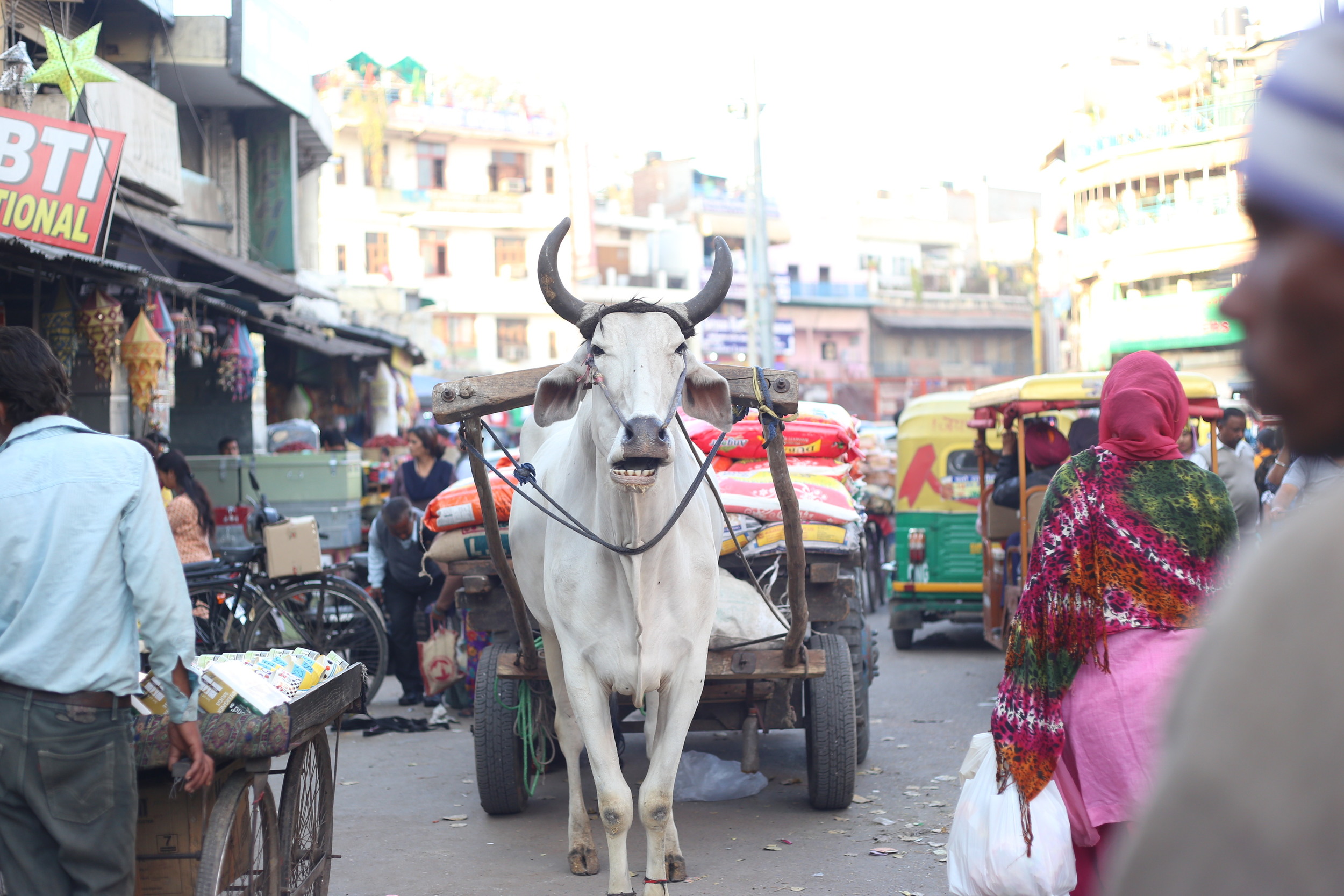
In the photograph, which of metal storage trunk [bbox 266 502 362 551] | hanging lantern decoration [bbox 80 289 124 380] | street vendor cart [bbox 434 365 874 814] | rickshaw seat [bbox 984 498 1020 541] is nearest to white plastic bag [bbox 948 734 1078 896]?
street vendor cart [bbox 434 365 874 814]

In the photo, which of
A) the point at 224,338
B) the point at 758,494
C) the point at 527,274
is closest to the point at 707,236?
the point at 527,274

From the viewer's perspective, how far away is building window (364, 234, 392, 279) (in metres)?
45.9

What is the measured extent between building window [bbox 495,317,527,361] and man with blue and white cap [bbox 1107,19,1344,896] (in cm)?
4658

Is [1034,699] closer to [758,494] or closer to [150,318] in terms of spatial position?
[758,494]

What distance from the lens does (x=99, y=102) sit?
1198 cm

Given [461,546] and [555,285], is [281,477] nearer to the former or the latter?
[461,546]

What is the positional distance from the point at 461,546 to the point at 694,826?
84.6 inches

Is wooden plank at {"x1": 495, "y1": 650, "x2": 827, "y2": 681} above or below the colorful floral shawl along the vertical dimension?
below

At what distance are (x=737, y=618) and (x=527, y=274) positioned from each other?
43.0 meters

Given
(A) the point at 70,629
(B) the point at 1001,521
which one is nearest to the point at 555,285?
(A) the point at 70,629

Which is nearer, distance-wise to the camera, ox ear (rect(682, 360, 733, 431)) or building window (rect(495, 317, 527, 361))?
ox ear (rect(682, 360, 733, 431))

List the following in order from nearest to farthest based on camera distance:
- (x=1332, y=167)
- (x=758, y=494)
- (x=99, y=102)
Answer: (x=1332, y=167), (x=758, y=494), (x=99, y=102)

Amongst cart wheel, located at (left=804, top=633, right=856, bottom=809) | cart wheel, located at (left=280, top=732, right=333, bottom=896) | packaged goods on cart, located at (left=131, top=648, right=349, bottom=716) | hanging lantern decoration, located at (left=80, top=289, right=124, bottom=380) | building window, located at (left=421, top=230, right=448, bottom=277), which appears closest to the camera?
packaged goods on cart, located at (left=131, top=648, right=349, bottom=716)

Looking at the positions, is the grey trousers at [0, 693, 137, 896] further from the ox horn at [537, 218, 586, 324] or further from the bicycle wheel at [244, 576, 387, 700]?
the bicycle wheel at [244, 576, 387, 700]
